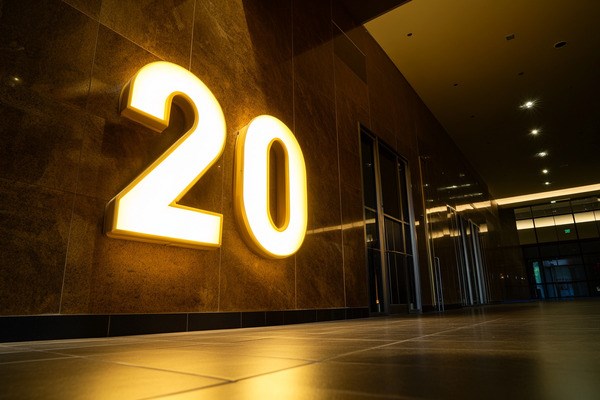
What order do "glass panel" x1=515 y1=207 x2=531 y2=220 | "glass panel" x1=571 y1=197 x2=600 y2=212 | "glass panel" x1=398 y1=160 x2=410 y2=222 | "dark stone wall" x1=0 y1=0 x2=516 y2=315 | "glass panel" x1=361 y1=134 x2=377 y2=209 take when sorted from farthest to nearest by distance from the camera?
"glass panel" x1=515 y1=207 x2=531 y2=220
"glass panel" x1=571 y1=197 x2=600 y2=212
"glass panel" x1=398 y1=160 x2=410 y2=222
"glass panel" x1=361 y1=134 x2=377 y2=209
"dark stone wall" x1=0 y1=0 x2=516 y2=315

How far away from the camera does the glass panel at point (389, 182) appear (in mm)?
6425

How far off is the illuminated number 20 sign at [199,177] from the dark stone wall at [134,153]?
0.48 feet

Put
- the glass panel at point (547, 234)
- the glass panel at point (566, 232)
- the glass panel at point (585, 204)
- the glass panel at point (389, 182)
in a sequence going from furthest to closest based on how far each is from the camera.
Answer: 1. the glass panel at point (547, 234)
2. the glass panel at point (566, 232)
3. the glass panel at point (585, 204)
4. the glass panel at point (389, 182)

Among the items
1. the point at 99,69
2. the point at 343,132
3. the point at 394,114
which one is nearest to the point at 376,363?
the point at 99,69

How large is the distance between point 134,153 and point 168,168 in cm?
26

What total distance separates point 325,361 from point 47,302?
1.74m

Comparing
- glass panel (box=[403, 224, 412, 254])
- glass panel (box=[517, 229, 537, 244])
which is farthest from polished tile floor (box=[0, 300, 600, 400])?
glass panel (box=[517, 229, 537, 244])

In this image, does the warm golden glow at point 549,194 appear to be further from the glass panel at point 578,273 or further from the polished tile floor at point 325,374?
the polished tile floor at point 325,374

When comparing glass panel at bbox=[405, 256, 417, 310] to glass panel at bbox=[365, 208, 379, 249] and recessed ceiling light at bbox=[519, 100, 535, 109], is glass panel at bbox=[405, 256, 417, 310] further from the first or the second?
recessed ceiling light at bbox=[519, 100, 535, 109]

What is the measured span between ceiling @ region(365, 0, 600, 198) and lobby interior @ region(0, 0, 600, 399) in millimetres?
52

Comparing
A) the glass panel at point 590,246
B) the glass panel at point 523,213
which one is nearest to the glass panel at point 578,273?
the glass panel at point 590,246

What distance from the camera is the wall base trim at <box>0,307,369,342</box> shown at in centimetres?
189

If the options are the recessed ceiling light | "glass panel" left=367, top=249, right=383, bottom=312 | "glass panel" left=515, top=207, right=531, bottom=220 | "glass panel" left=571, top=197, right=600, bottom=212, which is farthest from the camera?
"glass panel" left=515, top=207, right=531, bottom=220

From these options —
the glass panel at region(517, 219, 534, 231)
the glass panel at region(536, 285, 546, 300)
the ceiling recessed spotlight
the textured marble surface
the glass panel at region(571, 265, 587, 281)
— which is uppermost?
the ceiling recessed spotlight
